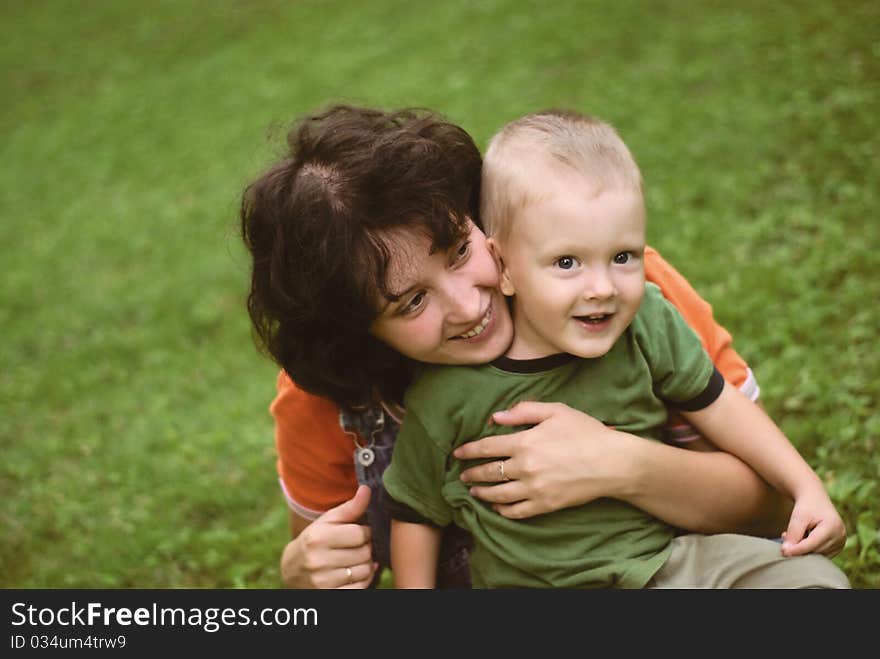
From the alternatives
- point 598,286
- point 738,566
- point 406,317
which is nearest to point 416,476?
point 406,317

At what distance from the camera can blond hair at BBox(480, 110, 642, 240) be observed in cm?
212

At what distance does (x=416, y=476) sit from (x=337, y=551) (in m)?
0.31

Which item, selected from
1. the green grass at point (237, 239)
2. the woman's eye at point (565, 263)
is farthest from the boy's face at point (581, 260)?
the green grass at point (237, 239)

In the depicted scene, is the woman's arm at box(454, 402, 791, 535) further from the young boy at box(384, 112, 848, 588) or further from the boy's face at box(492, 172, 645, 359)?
the boy's face at box(492, 172, 645, 359)

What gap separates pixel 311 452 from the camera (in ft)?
8.74

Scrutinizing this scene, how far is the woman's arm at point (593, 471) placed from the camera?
219 centimetres

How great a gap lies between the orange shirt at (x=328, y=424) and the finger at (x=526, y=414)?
1.72 ft

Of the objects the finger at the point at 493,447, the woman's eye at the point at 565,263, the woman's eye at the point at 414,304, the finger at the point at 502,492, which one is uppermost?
the woman's eye at the point at 565,263

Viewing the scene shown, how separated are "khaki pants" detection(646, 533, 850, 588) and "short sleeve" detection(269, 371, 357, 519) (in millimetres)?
953

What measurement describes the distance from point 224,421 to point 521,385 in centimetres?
344

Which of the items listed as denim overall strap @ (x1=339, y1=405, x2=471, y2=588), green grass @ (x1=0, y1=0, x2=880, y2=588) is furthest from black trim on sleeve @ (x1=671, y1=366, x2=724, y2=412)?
green grass @ (x1=0, y1=0, x2=880, y2=588)

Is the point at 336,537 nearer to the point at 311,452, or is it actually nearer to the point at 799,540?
the point at 311,452

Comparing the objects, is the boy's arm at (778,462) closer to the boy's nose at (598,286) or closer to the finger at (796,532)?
the finger at (796,532)

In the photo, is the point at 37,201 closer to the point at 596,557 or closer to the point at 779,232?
the point at 779,232
